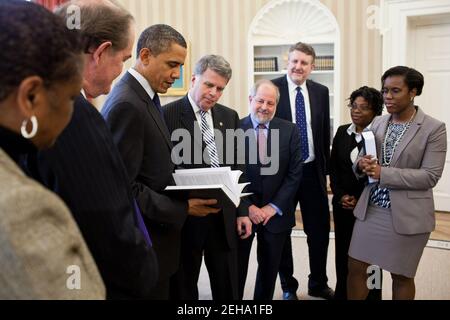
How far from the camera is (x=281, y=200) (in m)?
2.81

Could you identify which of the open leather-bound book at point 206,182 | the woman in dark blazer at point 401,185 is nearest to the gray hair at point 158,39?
the open leather-bound book at point 206,182

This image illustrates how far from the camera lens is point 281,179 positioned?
9.41 ft

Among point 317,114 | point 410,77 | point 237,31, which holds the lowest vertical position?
point 317,114

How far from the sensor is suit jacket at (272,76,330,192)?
3.31m

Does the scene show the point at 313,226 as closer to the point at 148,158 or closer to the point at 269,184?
the point at 269,184

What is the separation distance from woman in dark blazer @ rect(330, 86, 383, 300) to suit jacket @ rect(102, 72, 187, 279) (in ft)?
4.15

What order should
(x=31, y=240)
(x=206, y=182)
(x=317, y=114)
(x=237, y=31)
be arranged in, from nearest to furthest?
1. (x=31, y=240)
2. (x=206, y=182)
3. (x=317, y=114)
4. (x=237, y=31)

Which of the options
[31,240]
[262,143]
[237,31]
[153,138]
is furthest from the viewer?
[237,31]

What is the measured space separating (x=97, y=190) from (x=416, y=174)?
5.91 ft

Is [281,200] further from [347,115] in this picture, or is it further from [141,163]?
[347,115]

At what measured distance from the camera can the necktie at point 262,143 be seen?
2830 millimetres

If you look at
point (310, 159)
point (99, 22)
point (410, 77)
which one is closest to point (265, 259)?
point (310, 159)

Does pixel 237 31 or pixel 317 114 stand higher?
pixel 237 31

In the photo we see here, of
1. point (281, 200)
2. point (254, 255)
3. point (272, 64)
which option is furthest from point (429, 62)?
point (281, 200)
